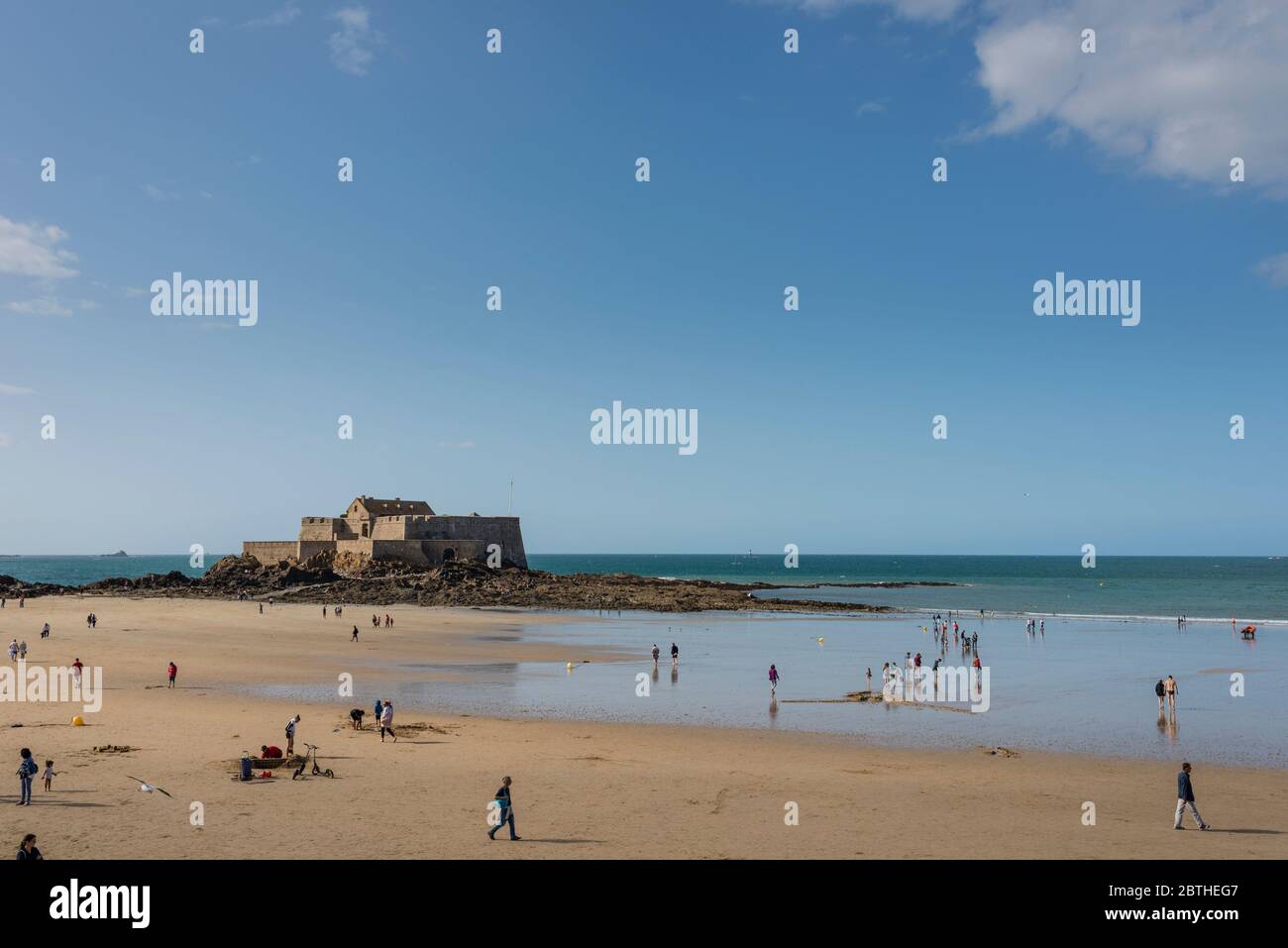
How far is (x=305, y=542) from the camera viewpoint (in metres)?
90.8

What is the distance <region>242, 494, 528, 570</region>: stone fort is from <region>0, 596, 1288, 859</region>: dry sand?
5929 cm

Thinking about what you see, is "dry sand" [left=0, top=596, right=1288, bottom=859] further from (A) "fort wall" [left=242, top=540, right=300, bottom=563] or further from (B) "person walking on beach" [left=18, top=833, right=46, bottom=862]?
(A) "fort wall" [left=242, top=540, right=300, bottom=563]

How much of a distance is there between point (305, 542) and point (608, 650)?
56.6m

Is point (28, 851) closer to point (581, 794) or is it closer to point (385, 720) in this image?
point (581, 794)

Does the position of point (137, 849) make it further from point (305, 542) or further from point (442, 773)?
point (305, 542)

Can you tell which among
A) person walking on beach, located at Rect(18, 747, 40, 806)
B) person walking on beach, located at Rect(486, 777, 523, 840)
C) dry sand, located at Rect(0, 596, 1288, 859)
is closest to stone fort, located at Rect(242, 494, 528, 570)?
dry sand, located at Rect(0, 596, 1288, 859)

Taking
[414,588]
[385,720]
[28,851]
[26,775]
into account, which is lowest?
[414,588]

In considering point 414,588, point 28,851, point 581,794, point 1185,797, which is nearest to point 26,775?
point 28,851

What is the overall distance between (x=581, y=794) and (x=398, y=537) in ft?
245

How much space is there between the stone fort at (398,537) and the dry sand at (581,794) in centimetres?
5929

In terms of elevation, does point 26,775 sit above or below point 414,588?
above

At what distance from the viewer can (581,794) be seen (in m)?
17.2

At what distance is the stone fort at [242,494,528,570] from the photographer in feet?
287
